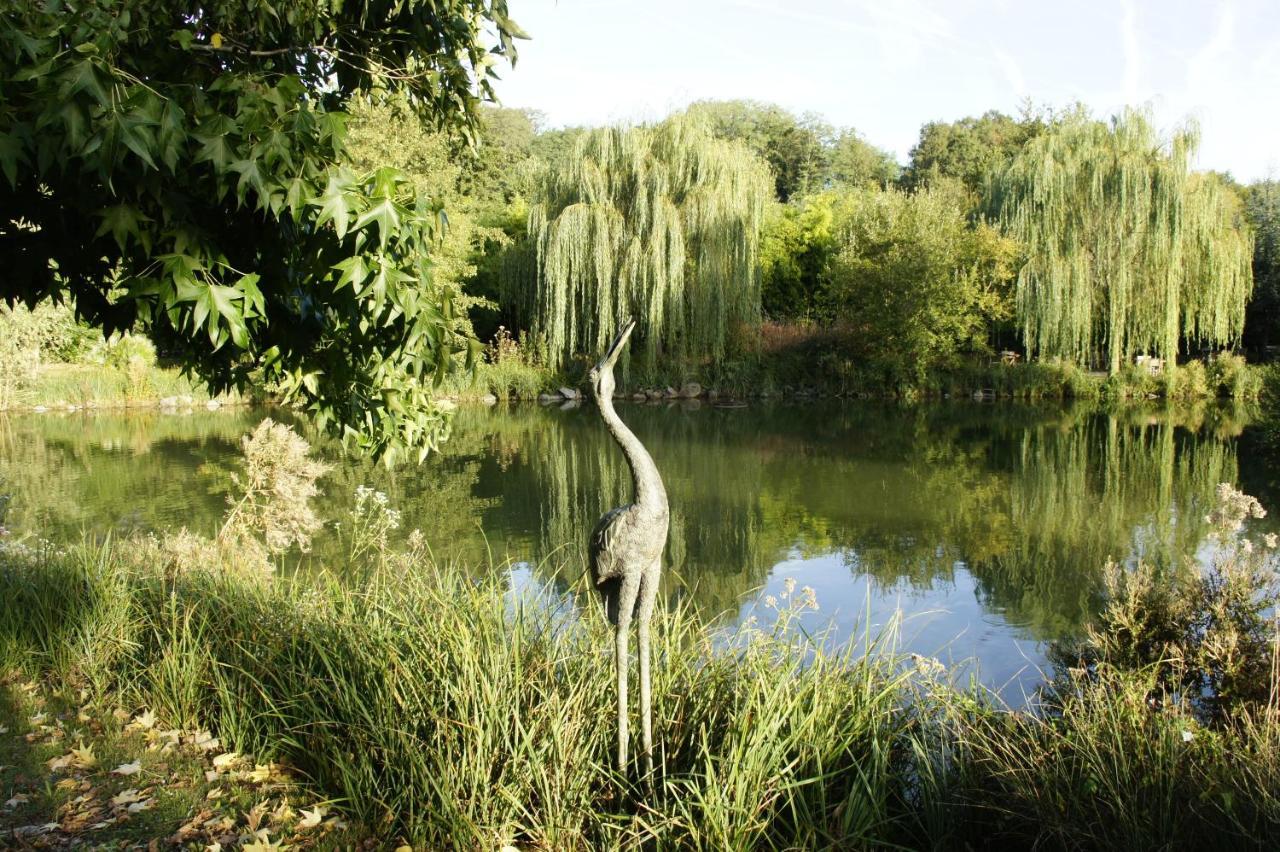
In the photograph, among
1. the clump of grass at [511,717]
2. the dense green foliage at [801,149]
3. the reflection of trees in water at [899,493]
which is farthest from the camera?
the dense green foliage at [801,149]

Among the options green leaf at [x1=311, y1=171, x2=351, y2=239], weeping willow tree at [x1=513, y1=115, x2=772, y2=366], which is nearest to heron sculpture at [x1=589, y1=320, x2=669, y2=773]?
green leaf at [x1=311, y1=171, x2=351, y2=239]

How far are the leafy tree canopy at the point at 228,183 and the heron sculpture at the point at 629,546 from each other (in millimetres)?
572

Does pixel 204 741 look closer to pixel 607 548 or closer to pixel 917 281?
pixel 607 548

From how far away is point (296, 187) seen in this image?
2445mm

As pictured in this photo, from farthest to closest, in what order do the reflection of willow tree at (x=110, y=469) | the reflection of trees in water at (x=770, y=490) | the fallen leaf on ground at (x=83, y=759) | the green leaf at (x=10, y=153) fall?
1. the reflection of willow tree at (x=110, y=469)
2. the reflection of trees in water at (x=770, y=490)
3. the fallen leaf on ground at (x=83, y=759)
4. the green leaf at (x=10, y=153)

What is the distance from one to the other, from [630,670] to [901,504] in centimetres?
921

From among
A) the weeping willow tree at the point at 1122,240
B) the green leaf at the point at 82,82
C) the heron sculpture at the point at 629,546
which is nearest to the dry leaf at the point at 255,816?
the heron sculpture at the point at 629,546

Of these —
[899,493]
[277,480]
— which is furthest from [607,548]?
[899,493]

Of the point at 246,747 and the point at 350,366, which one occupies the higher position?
the point at 350,366

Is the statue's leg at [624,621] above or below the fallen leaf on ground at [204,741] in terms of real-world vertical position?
above

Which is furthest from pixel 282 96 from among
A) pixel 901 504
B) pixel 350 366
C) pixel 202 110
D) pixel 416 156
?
pixel 416 156

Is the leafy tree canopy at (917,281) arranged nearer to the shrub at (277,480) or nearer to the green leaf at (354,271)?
the shrub at (277,480)

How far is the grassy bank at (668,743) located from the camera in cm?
299

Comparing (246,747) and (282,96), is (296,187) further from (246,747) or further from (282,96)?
(246,747)
